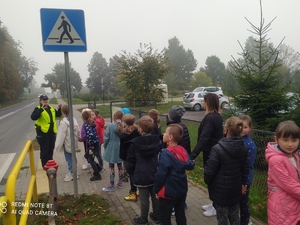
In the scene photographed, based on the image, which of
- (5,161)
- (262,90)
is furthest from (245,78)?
(5,161)

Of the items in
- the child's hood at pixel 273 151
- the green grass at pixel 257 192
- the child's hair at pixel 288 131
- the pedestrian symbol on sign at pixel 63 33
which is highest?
the pedestrian symbol on sign at pixel 63 33

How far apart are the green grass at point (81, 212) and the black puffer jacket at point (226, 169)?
1.55m

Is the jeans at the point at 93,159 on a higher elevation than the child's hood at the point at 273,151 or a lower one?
lower

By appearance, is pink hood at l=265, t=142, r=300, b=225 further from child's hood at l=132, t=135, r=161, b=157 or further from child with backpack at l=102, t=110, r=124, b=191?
child with backpack at l=102, t=110, r=124, b=191

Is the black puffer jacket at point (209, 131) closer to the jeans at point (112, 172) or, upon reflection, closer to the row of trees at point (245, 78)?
the jeans at point (112, 172)

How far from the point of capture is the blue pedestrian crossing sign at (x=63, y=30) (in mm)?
3688

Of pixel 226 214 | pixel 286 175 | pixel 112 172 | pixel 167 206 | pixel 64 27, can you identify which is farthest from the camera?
pixel 112 172

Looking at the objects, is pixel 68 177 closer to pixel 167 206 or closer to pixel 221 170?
pixel 167 206

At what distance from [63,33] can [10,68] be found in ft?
162

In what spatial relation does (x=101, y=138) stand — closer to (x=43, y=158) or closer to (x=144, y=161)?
(x=43, y=158)

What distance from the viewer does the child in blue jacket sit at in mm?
2760

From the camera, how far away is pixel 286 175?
86.7 inches

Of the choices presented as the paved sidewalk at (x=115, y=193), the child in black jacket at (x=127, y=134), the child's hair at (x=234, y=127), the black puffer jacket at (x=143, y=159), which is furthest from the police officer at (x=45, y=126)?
the child's hair at (x=234, y=127)

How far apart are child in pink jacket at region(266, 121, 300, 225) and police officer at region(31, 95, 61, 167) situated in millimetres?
4585
